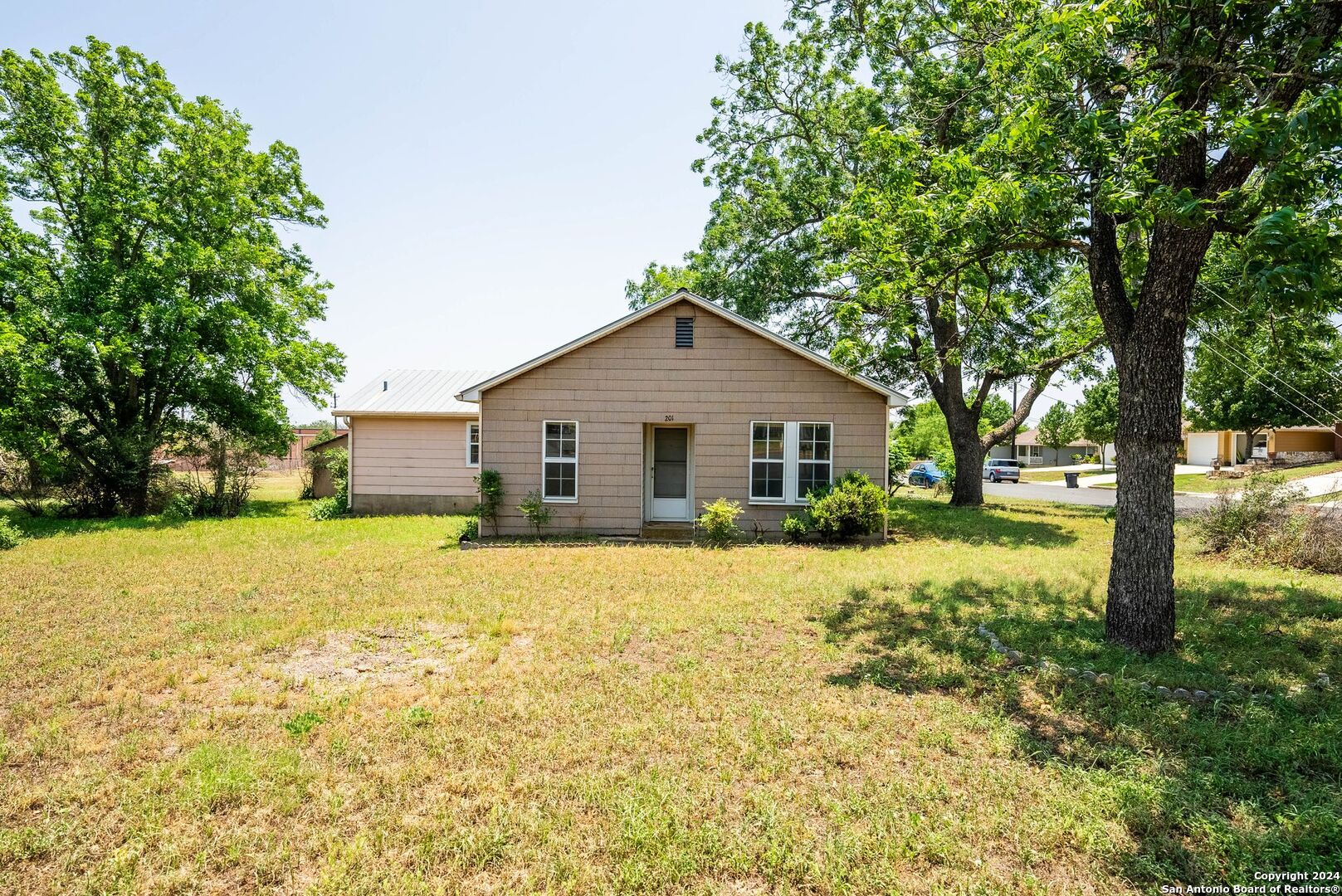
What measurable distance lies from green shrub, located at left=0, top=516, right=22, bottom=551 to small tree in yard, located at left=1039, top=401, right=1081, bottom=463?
54.2 metres

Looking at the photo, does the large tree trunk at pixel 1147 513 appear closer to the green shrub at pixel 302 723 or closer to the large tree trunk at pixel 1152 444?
the large tree trunk at pixel 1152 444

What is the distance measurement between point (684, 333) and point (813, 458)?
3.88 meters

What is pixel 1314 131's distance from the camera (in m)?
3.93

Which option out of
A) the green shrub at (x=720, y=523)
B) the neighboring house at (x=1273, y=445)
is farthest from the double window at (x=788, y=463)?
the neighboring house at (x=1273, y=445)

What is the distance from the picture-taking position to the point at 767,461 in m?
13.3

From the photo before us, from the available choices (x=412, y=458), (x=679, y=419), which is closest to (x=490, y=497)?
(x=679, y=419)

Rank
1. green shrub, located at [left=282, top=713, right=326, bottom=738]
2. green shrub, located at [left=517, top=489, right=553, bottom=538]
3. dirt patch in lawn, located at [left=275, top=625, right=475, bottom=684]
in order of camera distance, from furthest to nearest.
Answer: green shrub, located at [left=517, top=489, right=553, bottom=538] < dirt patch in lawn, located at [left=275, top=625, right=475, bottom=684] < green shrub, located at [left=282, top=713, right=326, bottom=738]

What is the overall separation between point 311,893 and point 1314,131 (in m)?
7.12

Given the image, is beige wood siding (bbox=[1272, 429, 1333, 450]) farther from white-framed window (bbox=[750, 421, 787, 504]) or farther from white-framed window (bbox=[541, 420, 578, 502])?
white-framed window (bbox=[541, 420, 578, 502])

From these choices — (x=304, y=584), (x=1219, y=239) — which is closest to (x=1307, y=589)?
(x=1219, y=239)

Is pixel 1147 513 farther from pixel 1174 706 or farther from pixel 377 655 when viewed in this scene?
pixel 377 655

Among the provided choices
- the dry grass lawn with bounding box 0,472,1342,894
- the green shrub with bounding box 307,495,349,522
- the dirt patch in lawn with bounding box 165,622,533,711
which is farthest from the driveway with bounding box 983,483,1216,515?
the green shrub with bounding box 307,495,349,522

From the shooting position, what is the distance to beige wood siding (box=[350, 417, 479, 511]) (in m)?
17.2

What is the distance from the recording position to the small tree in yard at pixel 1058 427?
47.5m
